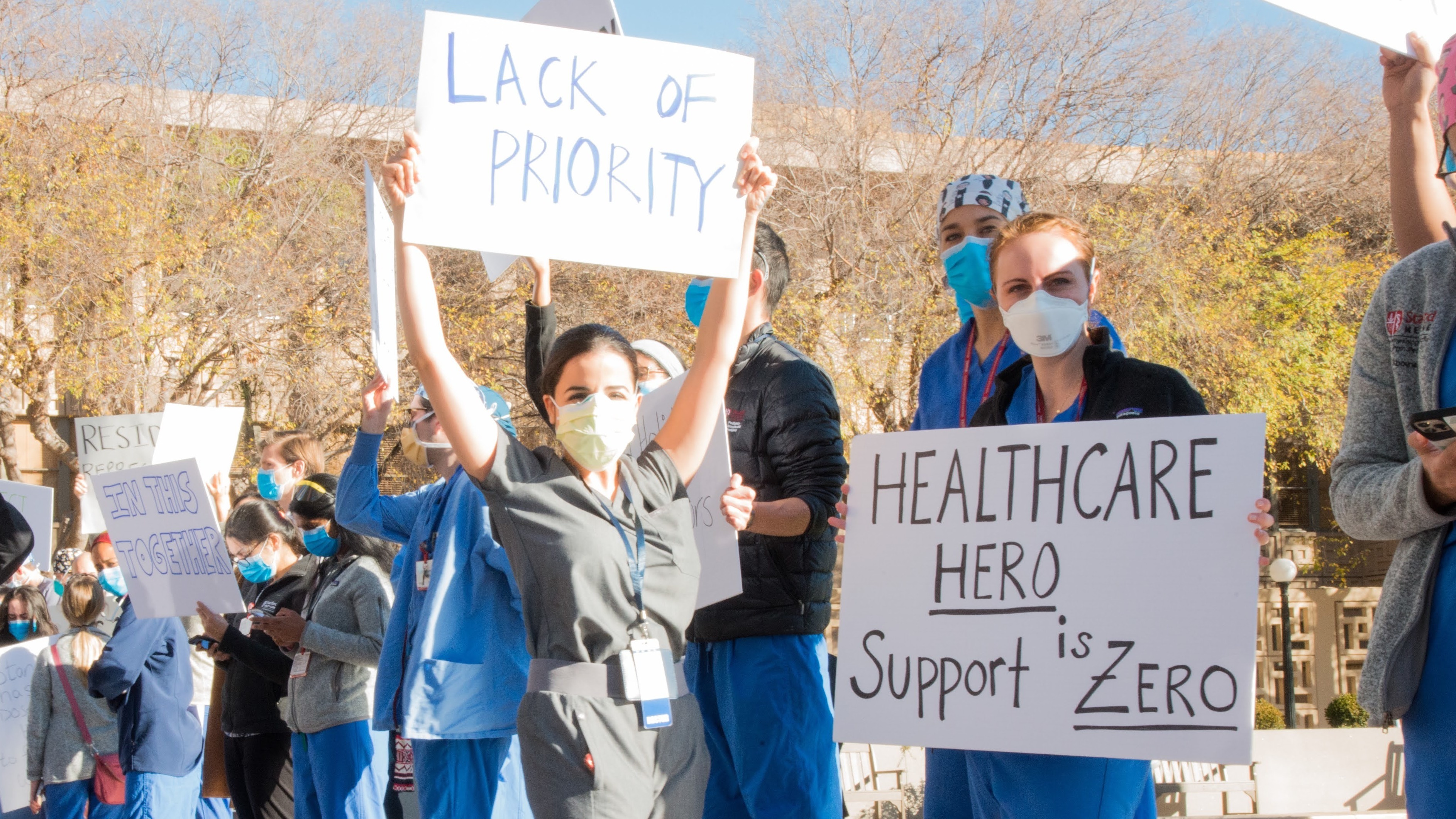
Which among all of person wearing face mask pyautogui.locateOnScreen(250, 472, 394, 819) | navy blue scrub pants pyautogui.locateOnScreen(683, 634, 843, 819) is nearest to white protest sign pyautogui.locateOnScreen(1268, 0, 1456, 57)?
navy blue scrub pants pyautogui.locateOnScreen(683, 634, 843, 819)

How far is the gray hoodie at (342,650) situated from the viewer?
15.9ft

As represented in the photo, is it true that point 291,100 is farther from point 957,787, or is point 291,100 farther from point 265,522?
point 957,787

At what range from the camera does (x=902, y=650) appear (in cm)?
276

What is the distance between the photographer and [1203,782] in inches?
402

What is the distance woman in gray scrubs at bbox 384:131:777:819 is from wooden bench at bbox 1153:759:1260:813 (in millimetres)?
8111

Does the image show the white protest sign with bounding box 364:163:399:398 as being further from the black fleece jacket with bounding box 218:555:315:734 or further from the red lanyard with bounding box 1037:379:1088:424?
the black fleece jacket with bounding box 218:555:315:734

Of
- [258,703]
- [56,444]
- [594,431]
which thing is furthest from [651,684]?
[56,444]

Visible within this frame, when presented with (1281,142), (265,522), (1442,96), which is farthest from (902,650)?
(1281,142)

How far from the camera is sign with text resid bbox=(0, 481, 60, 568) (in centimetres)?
Answer: 727

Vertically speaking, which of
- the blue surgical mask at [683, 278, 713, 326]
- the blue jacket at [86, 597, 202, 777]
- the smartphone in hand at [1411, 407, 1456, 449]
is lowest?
the blue jacket at [86, 597, 202, 777]

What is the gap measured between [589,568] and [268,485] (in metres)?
4.10

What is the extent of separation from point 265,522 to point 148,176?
1443 cm

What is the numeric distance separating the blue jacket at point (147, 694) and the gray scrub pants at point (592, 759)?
4157 millimetres

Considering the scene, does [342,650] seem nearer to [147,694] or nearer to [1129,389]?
[147,694]
